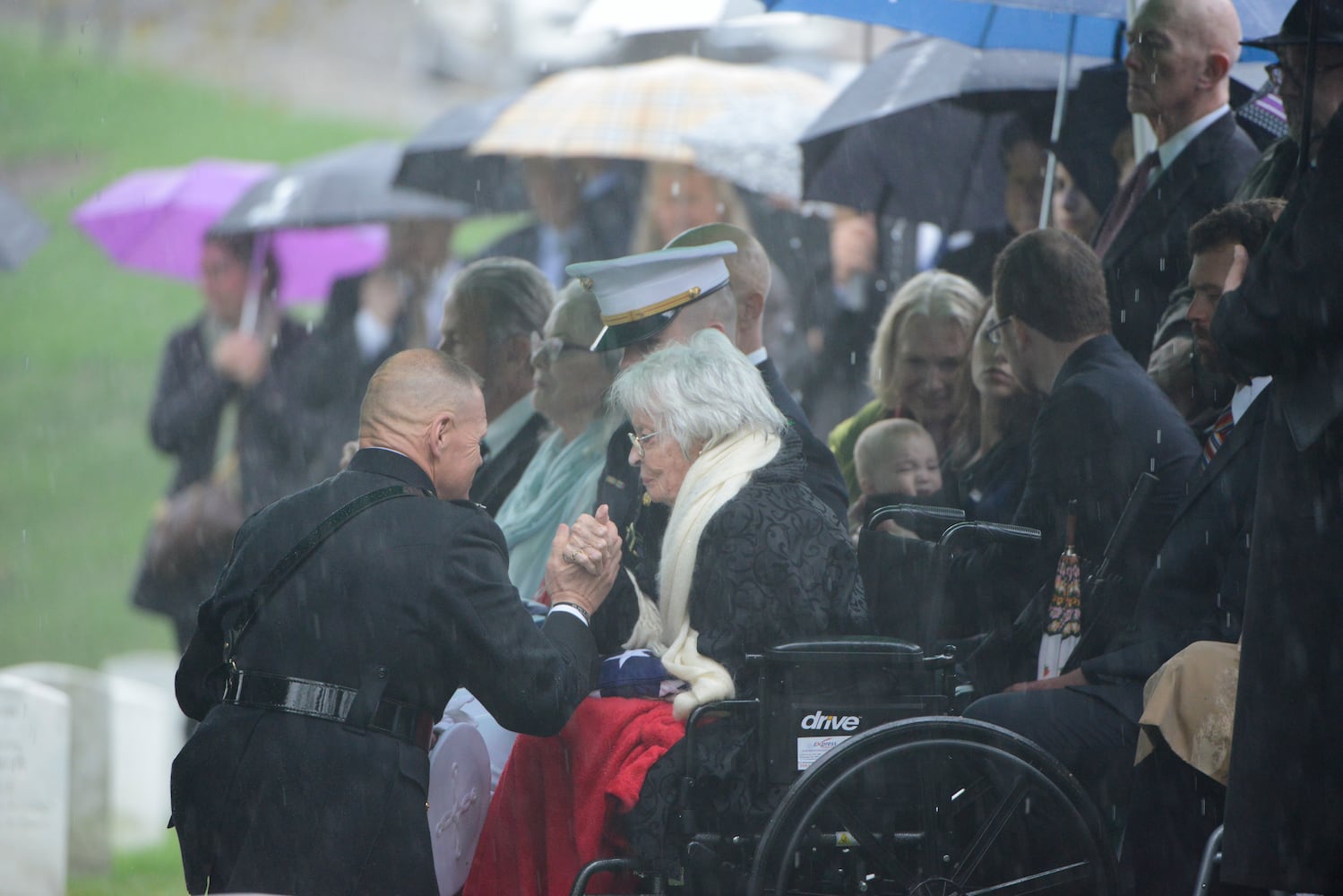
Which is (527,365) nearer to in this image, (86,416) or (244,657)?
(244,657)

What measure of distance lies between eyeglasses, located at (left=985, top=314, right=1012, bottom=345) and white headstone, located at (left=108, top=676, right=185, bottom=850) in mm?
5061

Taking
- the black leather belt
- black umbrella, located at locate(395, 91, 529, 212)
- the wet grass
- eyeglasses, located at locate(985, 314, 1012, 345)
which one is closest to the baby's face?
eyeglasses, located at locate(985, 314, 1012, 345)

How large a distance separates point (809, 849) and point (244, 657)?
1345mm

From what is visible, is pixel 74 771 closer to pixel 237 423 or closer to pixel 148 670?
pixel 237 423

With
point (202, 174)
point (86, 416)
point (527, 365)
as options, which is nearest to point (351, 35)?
point (86, 416)

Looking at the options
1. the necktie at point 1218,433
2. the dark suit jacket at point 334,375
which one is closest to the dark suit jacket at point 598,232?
the dark suit jacket at point 334,375

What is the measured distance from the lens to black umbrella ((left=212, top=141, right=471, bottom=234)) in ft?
33.2

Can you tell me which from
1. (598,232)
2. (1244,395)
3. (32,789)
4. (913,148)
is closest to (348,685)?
(1244,395)

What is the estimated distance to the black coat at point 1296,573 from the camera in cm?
334

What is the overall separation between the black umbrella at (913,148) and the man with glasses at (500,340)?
6.39ft

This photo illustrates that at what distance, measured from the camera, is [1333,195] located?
131 inches

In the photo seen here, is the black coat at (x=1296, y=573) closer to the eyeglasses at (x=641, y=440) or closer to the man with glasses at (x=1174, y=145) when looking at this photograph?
the eyeglasses at (x=641, y=440)

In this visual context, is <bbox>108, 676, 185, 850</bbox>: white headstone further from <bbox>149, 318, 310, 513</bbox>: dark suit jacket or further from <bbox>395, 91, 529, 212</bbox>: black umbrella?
<bbox>395, 91, 529, 212</bbox>: black umbrella

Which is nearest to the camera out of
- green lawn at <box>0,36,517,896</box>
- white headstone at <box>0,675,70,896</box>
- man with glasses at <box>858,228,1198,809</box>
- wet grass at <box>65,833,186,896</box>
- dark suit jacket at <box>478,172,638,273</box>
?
man with glasses at <box>858,228,1198,809</box>
